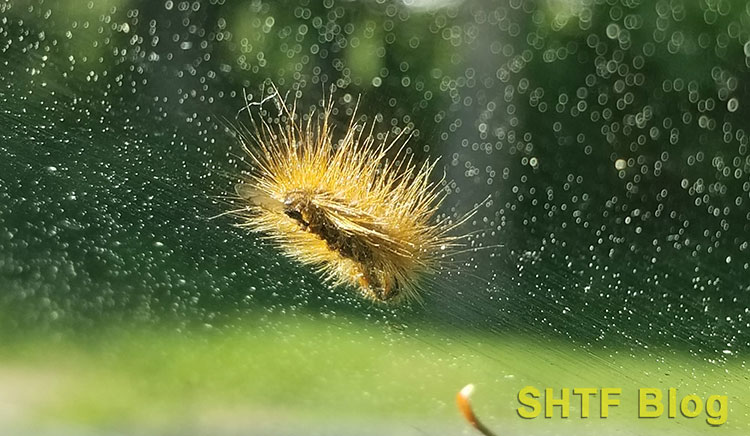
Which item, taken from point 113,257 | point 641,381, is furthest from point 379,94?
point 641,381

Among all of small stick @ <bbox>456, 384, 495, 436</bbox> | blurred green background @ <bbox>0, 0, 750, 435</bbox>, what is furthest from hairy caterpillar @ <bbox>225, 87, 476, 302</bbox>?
small stick @ <bbox>456, 384, 495, 436</bbox>

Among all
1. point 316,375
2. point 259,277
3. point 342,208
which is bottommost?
point 316,375

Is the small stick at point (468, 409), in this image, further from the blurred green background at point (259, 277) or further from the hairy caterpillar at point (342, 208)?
the hairy caterpillar at point (342, 208)

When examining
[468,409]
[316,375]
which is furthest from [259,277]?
[468,409]

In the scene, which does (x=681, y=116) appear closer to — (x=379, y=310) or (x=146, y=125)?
(x=379, y=310)

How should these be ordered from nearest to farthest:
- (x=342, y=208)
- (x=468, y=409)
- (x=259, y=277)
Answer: (x=468, y=409), (x=342, y=208), (x=259, y=277)

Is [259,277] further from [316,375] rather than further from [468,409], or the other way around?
[468,409]
